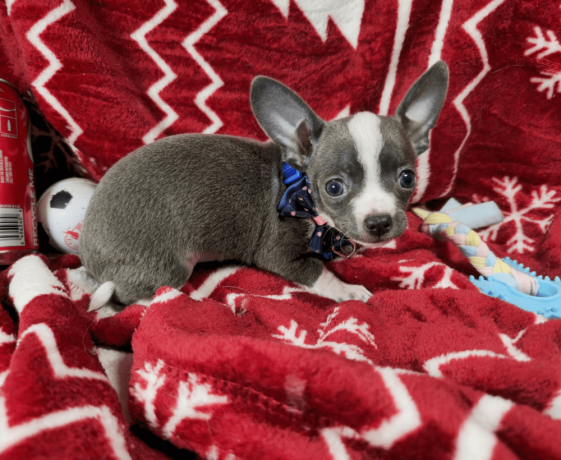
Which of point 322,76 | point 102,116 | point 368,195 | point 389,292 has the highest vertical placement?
point 322,76

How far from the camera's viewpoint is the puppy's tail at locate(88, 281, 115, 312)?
1.60 metres

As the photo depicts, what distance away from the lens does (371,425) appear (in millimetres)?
895

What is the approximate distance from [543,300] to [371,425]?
47.3 inches

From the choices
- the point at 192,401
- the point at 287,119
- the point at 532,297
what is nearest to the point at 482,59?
the point at 287,119

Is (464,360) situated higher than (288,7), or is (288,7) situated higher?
(288,7)

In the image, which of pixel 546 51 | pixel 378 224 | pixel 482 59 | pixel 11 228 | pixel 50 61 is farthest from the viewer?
pixel 482 59

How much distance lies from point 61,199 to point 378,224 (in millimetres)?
1683

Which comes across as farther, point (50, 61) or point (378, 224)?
point (50, 61)

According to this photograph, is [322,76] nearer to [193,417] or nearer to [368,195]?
[368,195]

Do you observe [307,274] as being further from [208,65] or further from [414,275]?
[208,65]

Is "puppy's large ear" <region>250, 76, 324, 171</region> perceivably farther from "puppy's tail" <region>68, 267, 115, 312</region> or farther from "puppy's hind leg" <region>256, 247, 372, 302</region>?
"puppy's tail" <region>68, 267, 115, 312</region>

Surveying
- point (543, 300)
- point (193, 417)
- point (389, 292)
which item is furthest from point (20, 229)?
point (543, 300)

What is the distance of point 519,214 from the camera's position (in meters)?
2.38

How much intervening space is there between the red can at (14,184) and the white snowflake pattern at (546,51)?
274 centimetres
